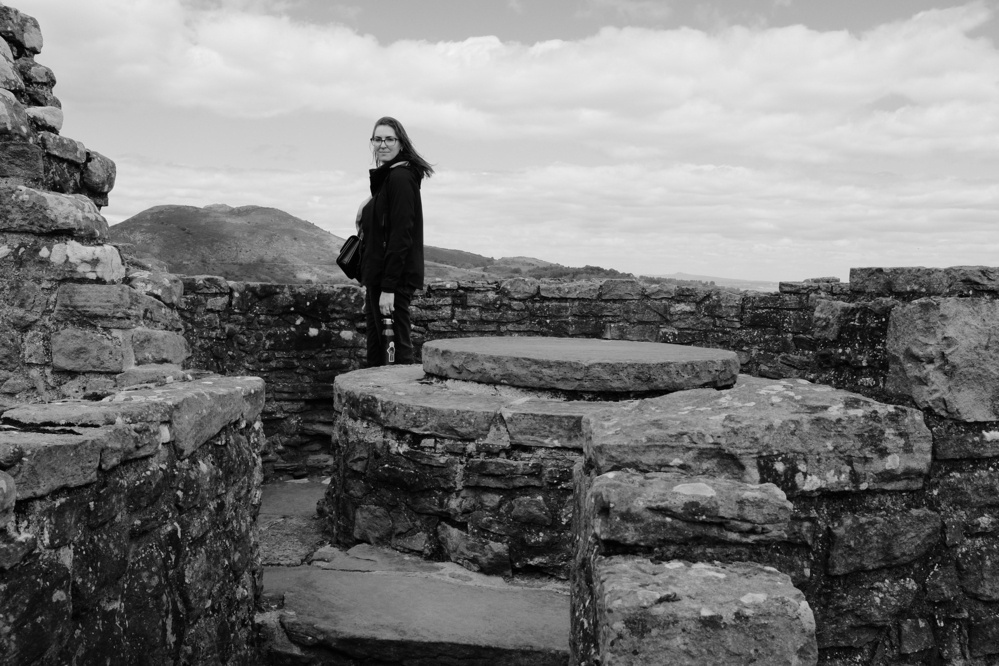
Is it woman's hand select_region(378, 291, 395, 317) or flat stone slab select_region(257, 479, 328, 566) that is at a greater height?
woman's hand select_region(378, 291, 395, 317)

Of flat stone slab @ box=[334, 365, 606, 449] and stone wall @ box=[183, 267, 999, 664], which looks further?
flat stone slab @ box=[334, 365, 606, 449]

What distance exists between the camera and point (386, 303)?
548 cm

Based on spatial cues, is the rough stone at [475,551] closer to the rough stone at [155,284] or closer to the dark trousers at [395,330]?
the rough stone at [155,284]

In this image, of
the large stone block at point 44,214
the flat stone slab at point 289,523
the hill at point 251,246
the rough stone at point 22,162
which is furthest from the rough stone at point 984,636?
the hill at point 251,246

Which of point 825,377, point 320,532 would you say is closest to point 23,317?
point 320,532

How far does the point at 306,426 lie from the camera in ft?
20.6

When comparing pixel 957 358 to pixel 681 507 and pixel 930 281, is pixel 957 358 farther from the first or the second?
pixel 681 507

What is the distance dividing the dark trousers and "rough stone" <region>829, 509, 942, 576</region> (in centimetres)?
377

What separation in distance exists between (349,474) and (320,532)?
499mm

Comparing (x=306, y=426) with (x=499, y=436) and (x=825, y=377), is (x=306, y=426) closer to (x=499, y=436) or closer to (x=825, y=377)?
(x=499, y=436)

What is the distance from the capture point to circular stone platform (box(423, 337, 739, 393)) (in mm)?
4180

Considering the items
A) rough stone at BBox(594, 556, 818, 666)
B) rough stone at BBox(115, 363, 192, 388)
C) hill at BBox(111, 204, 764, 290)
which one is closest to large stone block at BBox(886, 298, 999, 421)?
rough stone at BBox(594, 556, 818, 666)

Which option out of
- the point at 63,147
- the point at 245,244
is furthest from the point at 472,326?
the point at 245,244

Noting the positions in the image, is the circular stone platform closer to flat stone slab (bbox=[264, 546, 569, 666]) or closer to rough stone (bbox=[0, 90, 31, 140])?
flat stone slab (bbox=[264, 546, 569, 666])
